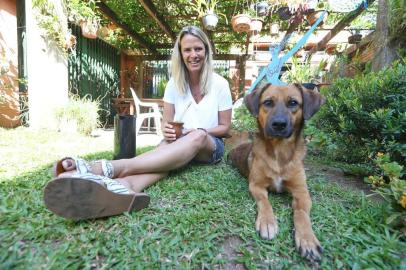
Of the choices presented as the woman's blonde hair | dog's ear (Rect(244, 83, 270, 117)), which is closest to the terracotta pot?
the woman's blonde hair

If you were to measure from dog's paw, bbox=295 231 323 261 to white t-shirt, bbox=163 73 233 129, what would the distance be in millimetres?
1822

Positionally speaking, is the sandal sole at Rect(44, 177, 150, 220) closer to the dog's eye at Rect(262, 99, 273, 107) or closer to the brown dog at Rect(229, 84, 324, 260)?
the brown dog at Rect(229, 84, 324, 260)

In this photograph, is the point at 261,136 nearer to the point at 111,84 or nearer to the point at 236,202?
the point at 236,202

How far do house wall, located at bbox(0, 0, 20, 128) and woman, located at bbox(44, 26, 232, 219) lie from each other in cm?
532

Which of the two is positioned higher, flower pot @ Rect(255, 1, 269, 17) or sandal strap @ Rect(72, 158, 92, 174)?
flower pot @ Rect(255, 1, 269, 17)

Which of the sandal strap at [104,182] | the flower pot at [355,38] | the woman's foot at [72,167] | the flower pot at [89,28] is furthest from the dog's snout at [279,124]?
the flower pot at [355,38]

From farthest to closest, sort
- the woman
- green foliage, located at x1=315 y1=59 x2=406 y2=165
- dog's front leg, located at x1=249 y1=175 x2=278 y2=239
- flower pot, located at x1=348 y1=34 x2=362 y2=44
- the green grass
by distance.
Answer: flower pot, located at x1=348 y1=34 x2=362 y2=44
green foliage, located at x1=315 y1=59 x2=406 y2=165
dog's front leg, located at x1=249 y1=175 x2=278 y2=239
the woman
the green grass

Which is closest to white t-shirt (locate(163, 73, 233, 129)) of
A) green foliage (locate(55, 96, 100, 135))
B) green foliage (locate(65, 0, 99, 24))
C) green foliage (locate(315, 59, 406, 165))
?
green foliage (locate(315, 59, 406, 165))

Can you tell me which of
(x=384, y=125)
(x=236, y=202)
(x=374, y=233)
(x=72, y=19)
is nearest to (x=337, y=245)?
(x=374, y=233)

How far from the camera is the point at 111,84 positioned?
11086mm

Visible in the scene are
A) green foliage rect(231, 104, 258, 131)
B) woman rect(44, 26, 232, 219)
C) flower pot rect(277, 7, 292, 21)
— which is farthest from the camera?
flower pot rect(277, 7, 292, 21)

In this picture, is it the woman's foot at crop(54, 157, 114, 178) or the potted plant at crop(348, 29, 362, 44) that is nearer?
the woman's foot at crop(54, 157, 114, 178)

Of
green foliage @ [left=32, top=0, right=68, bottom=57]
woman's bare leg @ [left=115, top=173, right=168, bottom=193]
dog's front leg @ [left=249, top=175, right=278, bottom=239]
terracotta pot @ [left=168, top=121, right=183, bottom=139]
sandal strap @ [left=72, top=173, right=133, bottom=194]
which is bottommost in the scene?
dog's front leg @ [left=249, top=175, right=278, bottom=239]

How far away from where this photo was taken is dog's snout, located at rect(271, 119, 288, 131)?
2268 mm
